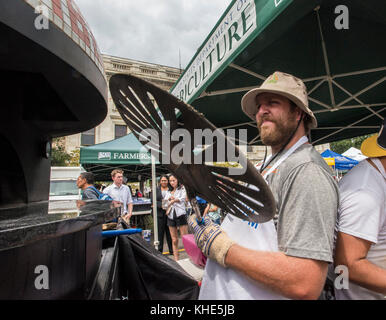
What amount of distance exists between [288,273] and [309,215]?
0.70 ft

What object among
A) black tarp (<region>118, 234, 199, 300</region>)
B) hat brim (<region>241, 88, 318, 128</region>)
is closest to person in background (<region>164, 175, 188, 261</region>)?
black tarp (<region>118, 234, 199, 300</region>)

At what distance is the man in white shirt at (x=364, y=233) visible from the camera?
86 cm

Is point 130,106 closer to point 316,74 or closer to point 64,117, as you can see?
point 64,117

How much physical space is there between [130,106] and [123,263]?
1394mm

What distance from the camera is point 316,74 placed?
2.72 m

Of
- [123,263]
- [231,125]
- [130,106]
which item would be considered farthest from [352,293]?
[231,125]

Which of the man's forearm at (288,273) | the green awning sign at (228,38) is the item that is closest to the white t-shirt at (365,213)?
the man's forearm at (288,273)

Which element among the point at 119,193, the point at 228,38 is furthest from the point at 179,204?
the point at 228,38

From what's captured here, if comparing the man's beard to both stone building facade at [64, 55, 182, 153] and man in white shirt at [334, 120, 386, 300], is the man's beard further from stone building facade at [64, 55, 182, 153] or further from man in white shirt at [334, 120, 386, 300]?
stone building facade at [64, 55, 182, 153]

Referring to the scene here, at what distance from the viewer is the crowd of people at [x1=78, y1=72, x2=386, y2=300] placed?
73 centimetres

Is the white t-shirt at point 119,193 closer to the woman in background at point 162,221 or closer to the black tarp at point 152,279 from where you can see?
the woman in background at point 162,221

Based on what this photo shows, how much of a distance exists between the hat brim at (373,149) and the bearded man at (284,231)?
0.31 meters

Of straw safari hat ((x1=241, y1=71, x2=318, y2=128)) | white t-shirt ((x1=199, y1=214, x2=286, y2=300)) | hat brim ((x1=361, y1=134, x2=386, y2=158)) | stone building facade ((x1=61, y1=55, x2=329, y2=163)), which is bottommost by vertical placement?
white t-shirt ((x1=199, y1=214, x2=286, y2=300))

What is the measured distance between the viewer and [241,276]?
87cm
